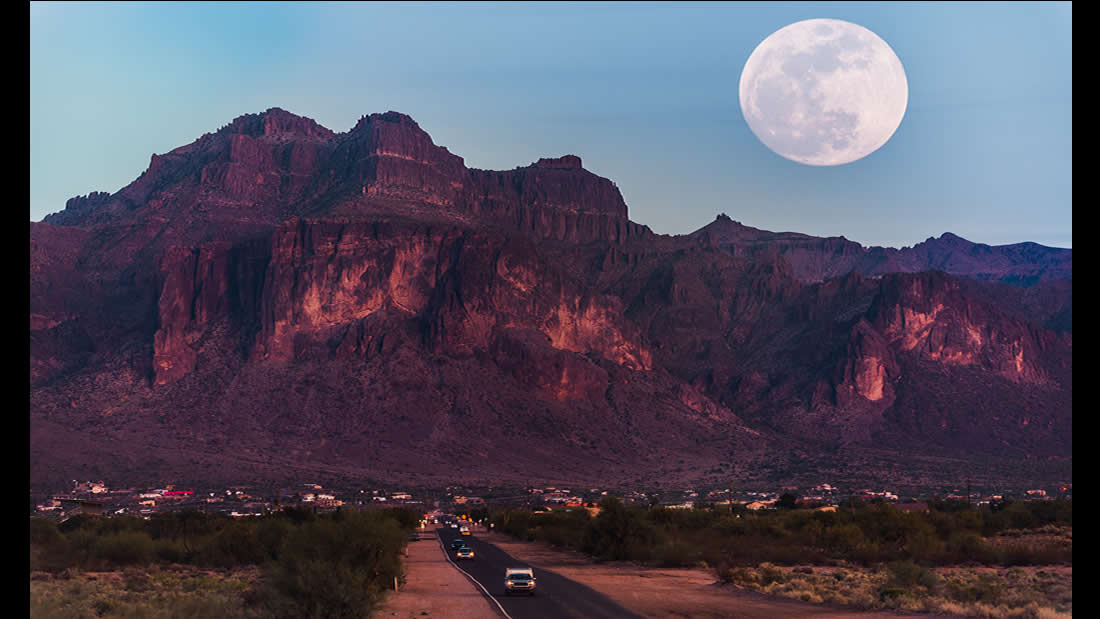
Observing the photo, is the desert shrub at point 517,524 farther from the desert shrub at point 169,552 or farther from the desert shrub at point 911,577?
the desert shrub at point 911,577

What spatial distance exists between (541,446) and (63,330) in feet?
314

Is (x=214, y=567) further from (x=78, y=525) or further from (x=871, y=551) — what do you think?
(x=871, y=551)

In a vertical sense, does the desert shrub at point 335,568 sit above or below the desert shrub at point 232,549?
above

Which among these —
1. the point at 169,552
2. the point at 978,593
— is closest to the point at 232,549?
the point at 169,552

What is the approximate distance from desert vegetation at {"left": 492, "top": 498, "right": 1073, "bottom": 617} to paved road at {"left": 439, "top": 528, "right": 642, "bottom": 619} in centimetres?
884

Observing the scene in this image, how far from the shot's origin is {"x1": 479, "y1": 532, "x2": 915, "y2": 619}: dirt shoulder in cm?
3834

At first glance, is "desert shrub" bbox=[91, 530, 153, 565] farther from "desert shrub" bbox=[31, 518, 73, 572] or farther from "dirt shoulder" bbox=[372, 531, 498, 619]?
"dirt shoulder" bbox=[372, 531, 498, 619]

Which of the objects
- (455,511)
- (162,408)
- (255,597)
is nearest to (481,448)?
(455,511)

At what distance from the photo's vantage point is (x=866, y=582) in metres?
48.8

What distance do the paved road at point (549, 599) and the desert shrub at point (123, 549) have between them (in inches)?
752

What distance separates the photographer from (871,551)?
216ft

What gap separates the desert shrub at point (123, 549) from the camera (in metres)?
58.1

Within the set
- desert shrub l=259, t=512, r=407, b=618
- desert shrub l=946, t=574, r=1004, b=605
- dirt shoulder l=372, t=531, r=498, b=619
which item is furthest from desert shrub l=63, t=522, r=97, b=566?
desert shrub l=946, t=574, r=1004, b=605

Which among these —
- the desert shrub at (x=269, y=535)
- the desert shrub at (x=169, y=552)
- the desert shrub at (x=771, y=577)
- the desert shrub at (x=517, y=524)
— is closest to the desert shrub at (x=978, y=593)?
the desert shrub at (x=771, y=577)
